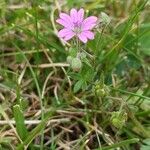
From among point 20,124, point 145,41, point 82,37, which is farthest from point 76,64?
point 145,41

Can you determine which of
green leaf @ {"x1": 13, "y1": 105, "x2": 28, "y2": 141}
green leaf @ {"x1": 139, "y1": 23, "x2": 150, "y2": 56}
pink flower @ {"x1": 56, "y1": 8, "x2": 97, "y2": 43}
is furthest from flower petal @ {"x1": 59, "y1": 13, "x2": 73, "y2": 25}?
green leaf @ {"x1": 139, "y1": 23, "x2": 150, "y2": 56}

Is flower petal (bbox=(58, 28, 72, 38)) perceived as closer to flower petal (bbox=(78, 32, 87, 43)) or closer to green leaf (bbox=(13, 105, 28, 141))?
flower petal (bbox=(78, 32, 87, 43))

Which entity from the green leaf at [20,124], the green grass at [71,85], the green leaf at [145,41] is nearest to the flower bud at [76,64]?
the green grass at [71,85]

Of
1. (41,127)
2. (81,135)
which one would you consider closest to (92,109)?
(81,135)

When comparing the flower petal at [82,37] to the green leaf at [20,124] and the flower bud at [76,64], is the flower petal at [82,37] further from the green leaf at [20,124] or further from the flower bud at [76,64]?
the green leaf at [20,124]

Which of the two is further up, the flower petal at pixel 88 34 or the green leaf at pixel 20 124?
the flower petal at pixel 88 34

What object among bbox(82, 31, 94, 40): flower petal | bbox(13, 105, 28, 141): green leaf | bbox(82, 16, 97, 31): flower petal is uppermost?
bbox(82, 16, 97, 31): flower petal

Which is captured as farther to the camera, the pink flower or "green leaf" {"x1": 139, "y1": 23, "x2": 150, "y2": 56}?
"green leaf" {"x1": 139, "y1": 23, "x2": 150, "y2": 56}

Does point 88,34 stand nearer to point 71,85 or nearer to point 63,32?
point 63,32
